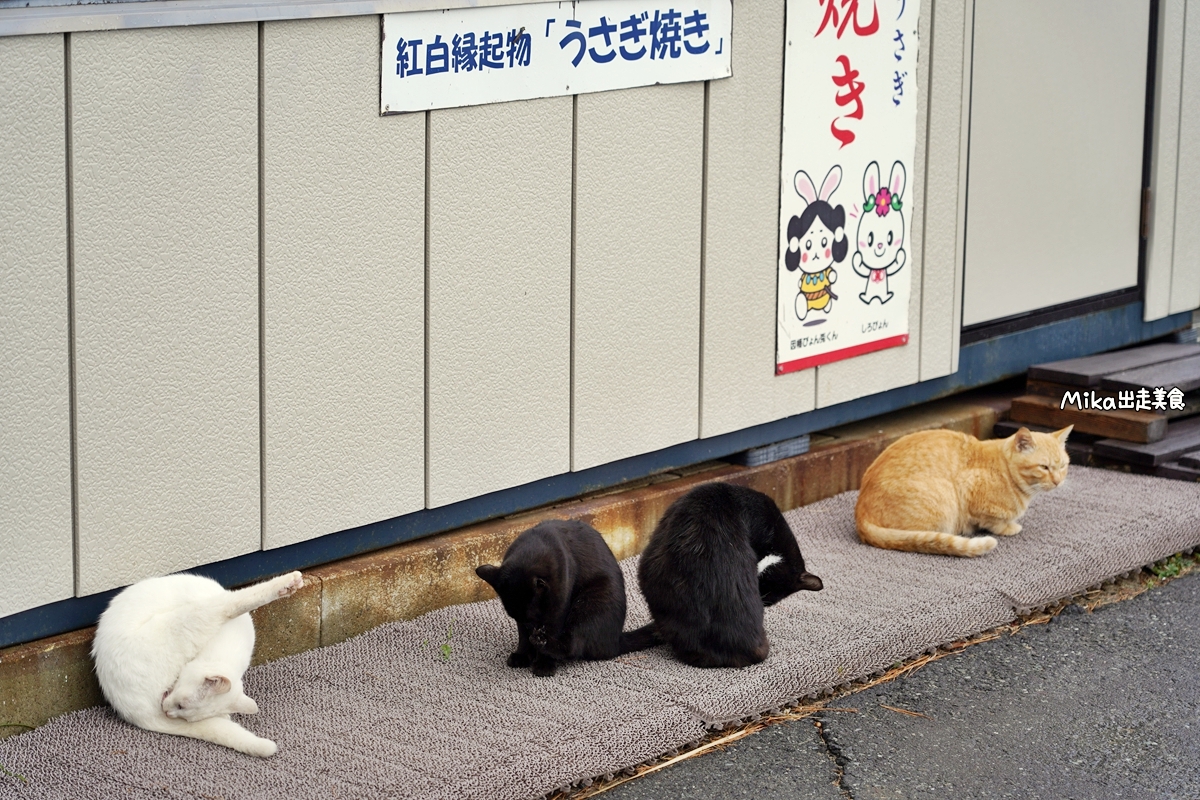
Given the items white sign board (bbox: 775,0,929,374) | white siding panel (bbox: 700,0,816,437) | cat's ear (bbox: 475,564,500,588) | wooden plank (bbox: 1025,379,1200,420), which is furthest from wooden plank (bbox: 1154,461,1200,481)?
cat's ear (bbox: 475,564,500,588)

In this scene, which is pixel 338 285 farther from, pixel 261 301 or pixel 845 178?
pixel 845 178

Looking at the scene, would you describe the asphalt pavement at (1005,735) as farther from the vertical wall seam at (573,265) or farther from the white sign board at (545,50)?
the white sign board at (545,50)

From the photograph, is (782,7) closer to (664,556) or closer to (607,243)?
(607,243)

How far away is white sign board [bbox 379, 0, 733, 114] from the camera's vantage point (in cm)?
404

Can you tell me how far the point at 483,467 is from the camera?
449cm

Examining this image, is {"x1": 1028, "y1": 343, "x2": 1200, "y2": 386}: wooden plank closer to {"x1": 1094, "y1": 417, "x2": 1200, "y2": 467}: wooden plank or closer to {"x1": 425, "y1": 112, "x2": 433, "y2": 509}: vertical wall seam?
{"x1": 1094, "y1": 417, "x2": 1200, "y2": 467}: wooden plank

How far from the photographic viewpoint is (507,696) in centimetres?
387

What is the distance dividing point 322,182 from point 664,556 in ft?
4.68

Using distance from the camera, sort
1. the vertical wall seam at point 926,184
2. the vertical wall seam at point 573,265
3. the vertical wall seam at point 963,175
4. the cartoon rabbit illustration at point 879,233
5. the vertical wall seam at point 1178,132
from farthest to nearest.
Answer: the vertical wall seam at point 1178,132 < the vertical wall seam at point 963,175 < the vertical wall seam at point 926,184 < the cartoon rabbit illustration at point 879,233 < the vertical wall seam at point 573,265

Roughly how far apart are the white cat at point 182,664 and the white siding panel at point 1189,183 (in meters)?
5.47

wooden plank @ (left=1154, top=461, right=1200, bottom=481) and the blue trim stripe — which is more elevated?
the blue trim stripe

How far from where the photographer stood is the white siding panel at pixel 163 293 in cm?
348

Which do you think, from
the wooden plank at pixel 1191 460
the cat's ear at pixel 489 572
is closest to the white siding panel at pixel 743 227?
the cat's ear at pixel 489 572

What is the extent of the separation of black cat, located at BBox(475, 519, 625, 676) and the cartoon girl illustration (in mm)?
1790
